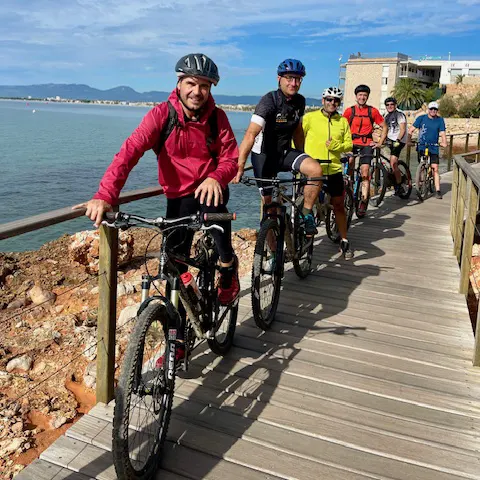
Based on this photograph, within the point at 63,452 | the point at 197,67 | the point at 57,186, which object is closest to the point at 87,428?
the point at 63,452

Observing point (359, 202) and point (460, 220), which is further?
point (359, 202)

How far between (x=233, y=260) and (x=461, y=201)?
16.2 ft

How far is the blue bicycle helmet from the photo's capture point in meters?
4.84

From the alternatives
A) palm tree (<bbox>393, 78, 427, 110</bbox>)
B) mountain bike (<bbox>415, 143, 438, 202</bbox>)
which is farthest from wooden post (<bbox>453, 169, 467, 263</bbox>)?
palm tree (<bbox>393, 78, 427, 110</bbox>)

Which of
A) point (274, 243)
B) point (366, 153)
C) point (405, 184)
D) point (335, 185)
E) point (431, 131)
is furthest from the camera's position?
point (405, 184)

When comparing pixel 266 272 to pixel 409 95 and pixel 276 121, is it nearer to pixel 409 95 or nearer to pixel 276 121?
pixel 276 121

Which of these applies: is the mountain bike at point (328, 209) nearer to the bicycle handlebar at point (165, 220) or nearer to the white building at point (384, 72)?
the bicycle handlebar at point (165, 220)

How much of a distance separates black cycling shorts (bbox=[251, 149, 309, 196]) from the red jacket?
203 centimetres

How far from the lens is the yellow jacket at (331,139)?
6.41 m

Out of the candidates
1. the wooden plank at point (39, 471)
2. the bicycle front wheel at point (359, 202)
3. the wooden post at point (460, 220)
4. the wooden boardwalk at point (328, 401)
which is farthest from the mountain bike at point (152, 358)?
the bicycle front wheel at point (359, 202)

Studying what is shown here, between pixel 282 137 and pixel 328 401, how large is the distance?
274 centimetres

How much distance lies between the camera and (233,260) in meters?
3.56

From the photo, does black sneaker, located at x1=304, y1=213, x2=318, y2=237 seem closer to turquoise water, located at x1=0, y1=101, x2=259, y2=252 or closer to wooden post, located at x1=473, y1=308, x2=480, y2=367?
wooden post, located at x1=473, y1=308, x2=480, y2=367

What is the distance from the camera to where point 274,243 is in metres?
4.55
